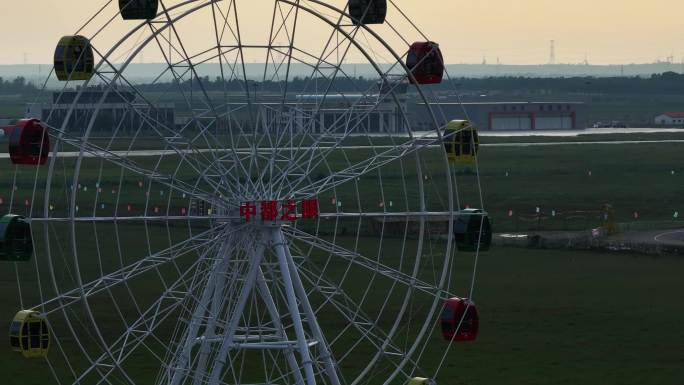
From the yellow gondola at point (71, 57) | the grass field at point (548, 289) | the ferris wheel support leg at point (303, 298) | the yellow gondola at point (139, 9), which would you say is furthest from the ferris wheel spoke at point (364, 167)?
the yellow gondola at point (71, 57)

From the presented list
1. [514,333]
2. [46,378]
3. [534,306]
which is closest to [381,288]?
[534,306]

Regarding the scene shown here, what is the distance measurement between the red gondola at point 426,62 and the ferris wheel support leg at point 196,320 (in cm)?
854

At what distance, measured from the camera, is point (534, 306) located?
234ft

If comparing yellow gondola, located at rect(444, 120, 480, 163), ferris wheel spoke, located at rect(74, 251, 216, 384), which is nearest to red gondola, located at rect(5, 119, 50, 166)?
ferris wheel spoke, located at rect(74, 251, 216, 384)

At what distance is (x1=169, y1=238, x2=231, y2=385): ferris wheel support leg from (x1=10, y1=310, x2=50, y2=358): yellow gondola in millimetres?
3097

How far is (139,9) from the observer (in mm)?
41938

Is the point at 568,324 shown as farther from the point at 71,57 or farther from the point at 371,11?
the point at 71,57

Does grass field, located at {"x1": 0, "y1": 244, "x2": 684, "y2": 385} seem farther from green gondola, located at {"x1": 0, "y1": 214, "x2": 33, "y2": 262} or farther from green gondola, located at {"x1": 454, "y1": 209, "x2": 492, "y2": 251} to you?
green gondola, located at {"x1": 0, "y1": 214, "x2": 33, "y2": 262}

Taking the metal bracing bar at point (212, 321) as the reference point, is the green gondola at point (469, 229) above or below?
above

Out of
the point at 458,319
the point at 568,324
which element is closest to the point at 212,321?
the point at 458,319

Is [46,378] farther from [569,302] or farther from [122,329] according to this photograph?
[569,302]

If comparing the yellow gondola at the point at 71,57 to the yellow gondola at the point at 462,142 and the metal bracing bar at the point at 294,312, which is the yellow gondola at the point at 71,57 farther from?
the yellow gondola at the point at 462,142

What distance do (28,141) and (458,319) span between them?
1145cm

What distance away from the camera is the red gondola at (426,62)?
1790 inches
